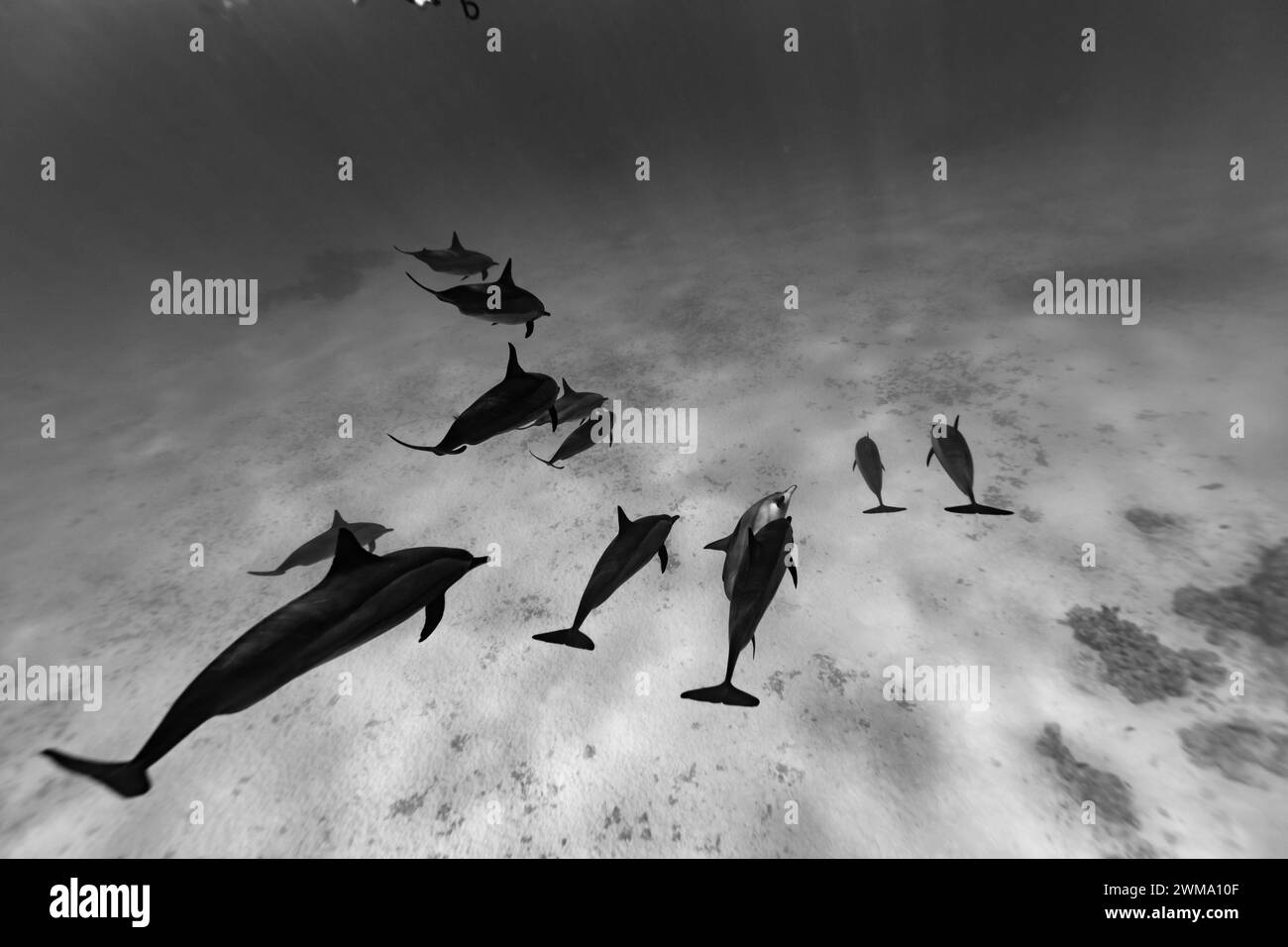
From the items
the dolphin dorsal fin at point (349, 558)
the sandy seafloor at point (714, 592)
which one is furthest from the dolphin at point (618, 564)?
the sandy seafloor at point (714, 592)

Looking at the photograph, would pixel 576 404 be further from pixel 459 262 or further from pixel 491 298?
pixel 459 262

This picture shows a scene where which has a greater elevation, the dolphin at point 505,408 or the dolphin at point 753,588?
the dolphin at point 505,408

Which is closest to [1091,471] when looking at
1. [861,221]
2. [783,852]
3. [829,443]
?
[829,443]

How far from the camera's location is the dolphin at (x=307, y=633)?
3.72ft

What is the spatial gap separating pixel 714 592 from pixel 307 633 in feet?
10.1

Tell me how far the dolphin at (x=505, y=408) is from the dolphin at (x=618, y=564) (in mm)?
700

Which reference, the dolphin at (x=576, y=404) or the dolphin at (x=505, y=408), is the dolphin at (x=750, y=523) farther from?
the dolphin at (x=576, y=404)

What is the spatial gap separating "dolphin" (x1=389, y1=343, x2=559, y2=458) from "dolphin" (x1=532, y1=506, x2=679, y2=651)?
2.30ft

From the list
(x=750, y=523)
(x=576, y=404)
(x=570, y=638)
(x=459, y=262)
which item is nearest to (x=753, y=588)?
(x=750, y=523)

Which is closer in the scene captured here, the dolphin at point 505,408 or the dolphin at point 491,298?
the dolphin at point 505,408

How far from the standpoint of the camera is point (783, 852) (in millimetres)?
2520

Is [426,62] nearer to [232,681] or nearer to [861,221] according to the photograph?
[861,221]

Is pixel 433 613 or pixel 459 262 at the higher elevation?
pixel 459 262

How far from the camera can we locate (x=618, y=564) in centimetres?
229
